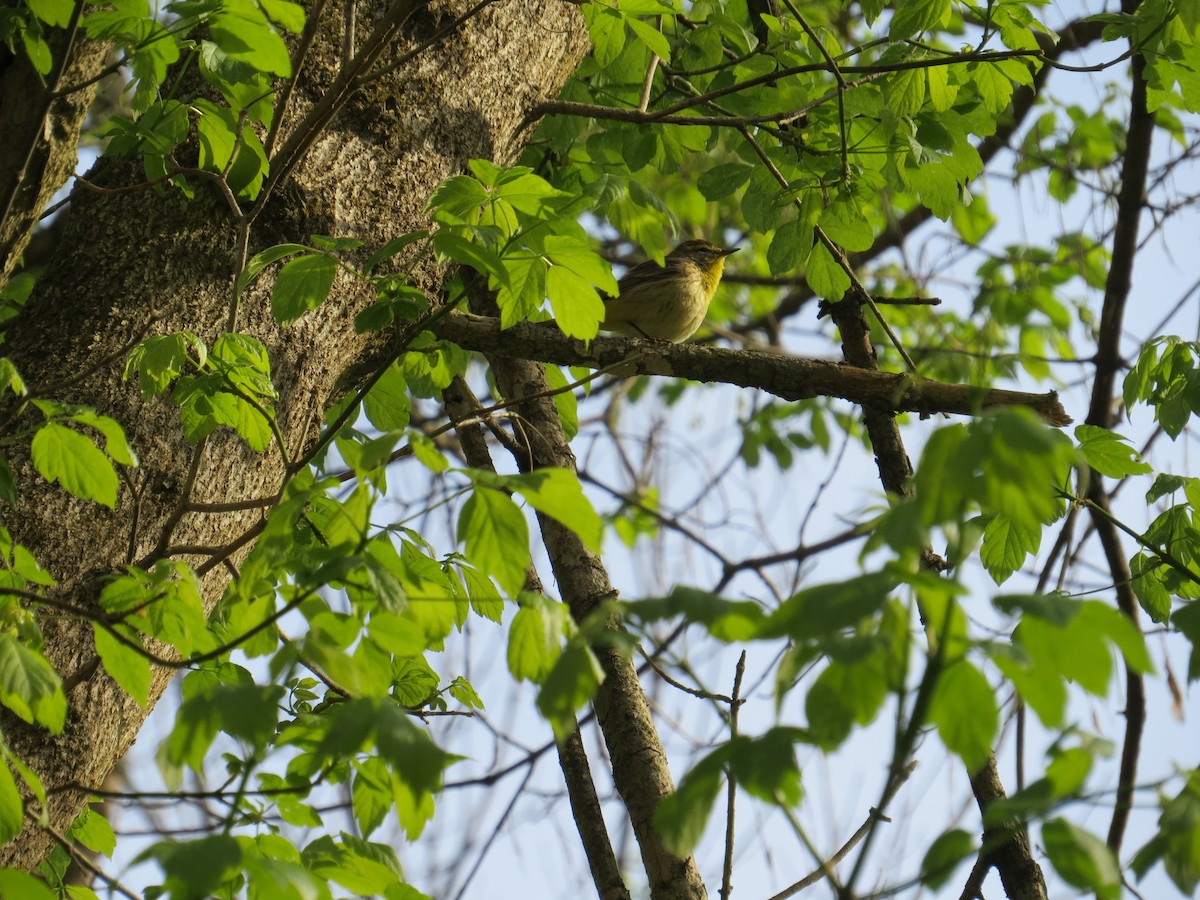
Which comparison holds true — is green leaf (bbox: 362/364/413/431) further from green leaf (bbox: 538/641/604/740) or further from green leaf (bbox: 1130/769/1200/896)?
green leaf (bbox: 1130/769/1200/896)

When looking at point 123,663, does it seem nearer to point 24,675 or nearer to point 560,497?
point 24,675

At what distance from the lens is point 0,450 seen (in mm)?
2279

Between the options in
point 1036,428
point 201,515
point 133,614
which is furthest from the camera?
point 201,515

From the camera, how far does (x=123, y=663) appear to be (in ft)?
6.40

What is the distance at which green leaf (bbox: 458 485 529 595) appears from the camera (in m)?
1.62

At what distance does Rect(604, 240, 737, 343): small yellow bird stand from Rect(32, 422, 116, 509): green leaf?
4444mm

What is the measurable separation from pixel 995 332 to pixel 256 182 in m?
6.36

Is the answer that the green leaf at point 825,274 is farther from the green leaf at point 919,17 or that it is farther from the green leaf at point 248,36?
the green leaf at point 248,36

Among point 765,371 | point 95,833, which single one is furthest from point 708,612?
point 95,833

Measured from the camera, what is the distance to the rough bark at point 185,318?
2.28m

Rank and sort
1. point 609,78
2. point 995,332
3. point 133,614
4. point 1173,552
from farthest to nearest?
point 995,332, point 609,78, point 1173,552, point 133,614

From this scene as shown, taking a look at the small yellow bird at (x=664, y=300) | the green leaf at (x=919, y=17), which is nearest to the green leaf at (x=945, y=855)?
the green leaf at (x=919, y=17)

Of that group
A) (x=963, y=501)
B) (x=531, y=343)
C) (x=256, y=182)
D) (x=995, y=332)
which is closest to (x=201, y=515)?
(x=256, y=182)

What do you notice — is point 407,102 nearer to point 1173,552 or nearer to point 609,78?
point 609,78
